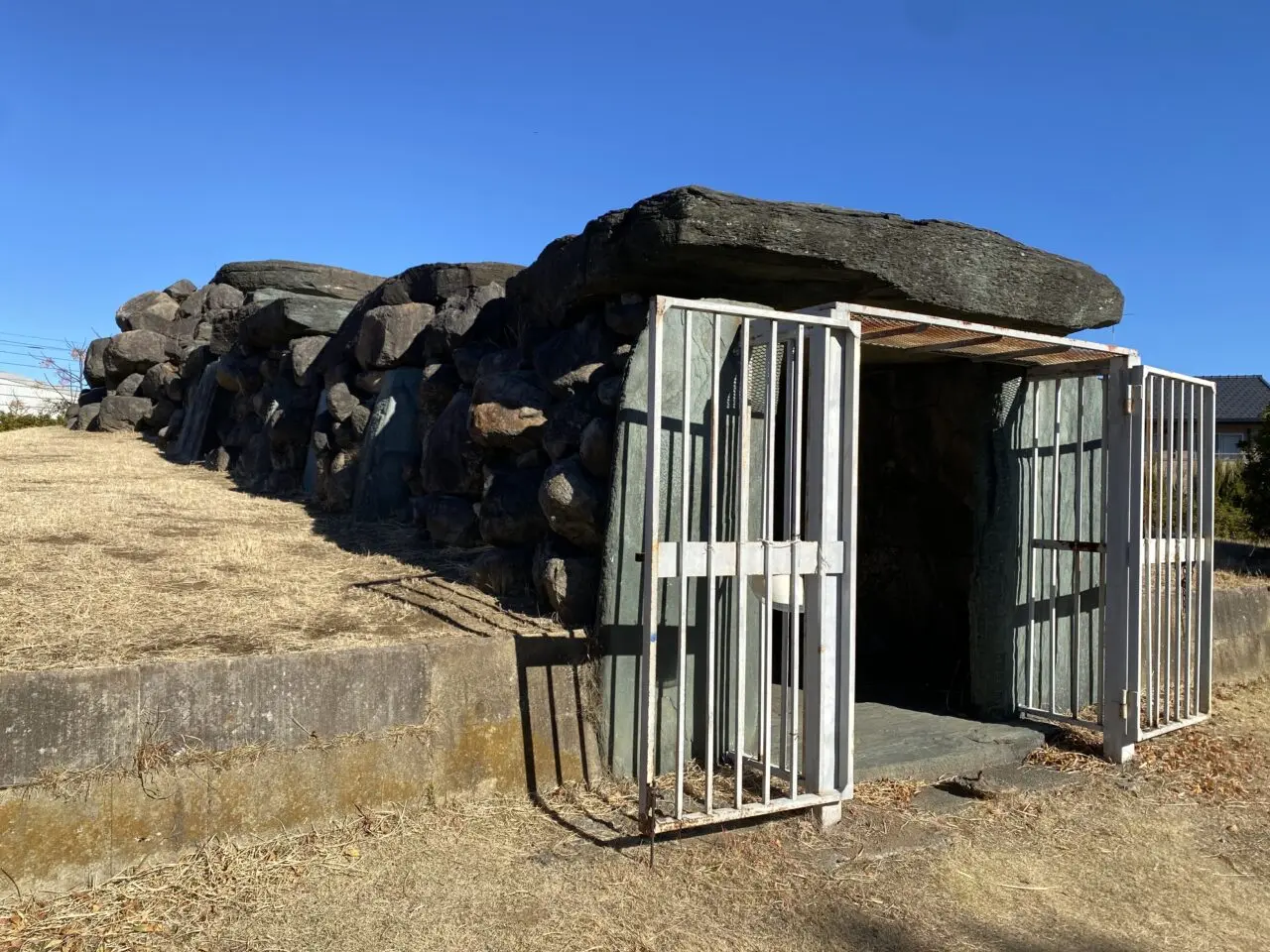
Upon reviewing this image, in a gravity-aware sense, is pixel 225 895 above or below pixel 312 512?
below

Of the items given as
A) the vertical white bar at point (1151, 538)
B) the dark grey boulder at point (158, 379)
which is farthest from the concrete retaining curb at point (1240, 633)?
the dark grey boulder at point (158, 379)

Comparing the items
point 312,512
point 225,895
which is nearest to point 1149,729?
point 225,895

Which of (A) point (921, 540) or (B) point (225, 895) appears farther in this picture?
(A) point (921, 540)

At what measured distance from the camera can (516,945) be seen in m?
3.04

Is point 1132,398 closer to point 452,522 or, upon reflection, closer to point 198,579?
point 452,522

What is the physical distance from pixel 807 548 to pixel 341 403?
4618 millimetres

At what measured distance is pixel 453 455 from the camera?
6.12 metres

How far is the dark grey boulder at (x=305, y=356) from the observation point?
8258 millimetres

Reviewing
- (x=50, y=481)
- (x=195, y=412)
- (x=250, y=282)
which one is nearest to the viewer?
(x=50, y=481)

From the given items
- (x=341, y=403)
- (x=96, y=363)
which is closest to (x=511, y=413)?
(x=341, y=403)

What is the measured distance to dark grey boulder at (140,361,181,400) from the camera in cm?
1156

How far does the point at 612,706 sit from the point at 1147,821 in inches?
99.5

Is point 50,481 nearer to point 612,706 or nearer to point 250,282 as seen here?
point 250,282

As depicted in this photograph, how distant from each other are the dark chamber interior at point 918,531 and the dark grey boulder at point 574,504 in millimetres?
2332
